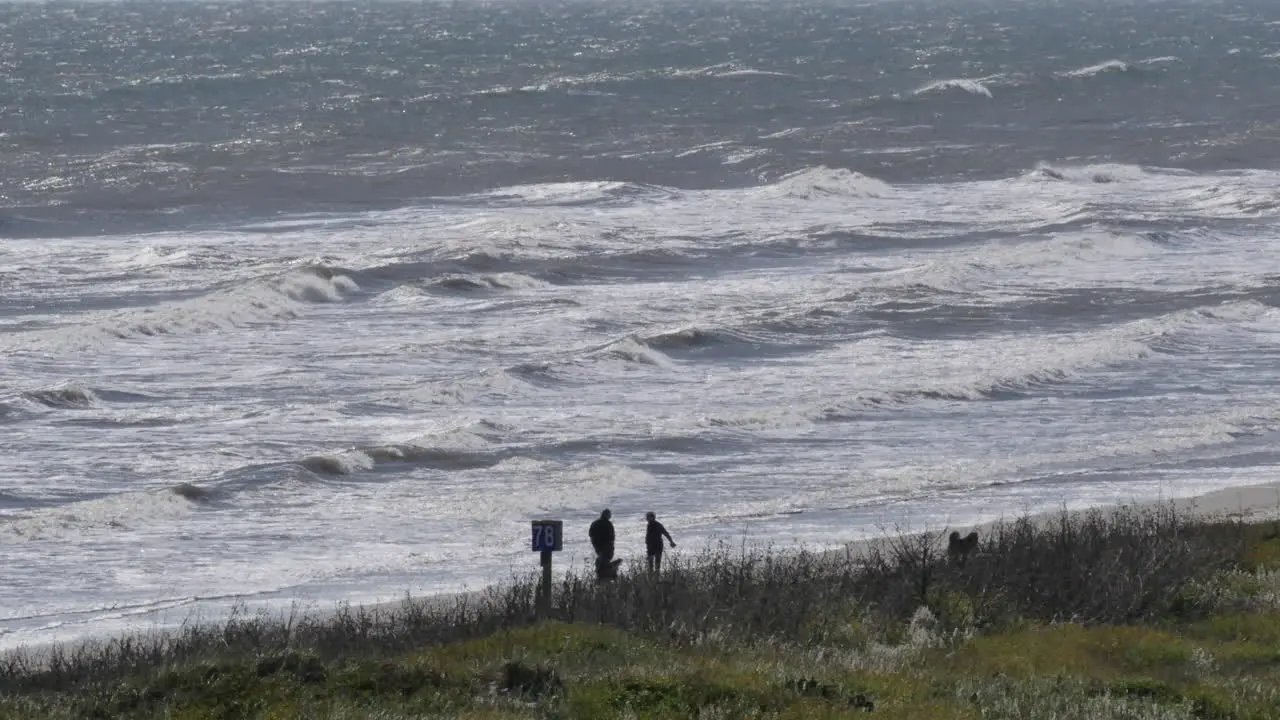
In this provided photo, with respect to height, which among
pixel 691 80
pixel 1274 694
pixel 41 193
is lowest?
pixel 1274 694


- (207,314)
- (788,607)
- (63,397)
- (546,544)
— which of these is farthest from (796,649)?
(207,314)

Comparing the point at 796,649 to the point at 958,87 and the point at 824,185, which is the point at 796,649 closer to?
the point at 824,185

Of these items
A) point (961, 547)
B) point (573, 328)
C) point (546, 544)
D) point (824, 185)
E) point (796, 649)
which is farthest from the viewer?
point (824, 185)

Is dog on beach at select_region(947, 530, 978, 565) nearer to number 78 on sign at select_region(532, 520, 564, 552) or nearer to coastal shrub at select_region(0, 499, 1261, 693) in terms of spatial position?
coastal shrub at select_region(0, 499, 1261, 693)

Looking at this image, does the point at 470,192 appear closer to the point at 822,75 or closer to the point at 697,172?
the point at 697,172

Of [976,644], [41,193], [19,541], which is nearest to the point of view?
[976,644]

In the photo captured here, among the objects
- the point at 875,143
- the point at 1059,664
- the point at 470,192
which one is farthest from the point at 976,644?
the point at 875,143

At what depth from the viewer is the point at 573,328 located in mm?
35906

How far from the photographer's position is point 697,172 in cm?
6500

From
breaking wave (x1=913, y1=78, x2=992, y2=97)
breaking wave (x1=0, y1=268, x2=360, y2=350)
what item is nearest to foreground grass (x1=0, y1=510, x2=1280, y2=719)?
breaking wave (x1=0, y1=268, x2=360, y2=350)

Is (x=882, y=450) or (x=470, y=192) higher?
(x=470, y=192)

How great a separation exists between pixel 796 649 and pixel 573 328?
888 inches

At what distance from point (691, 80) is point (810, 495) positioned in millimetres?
77478

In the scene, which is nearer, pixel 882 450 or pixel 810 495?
pixel 810 495
